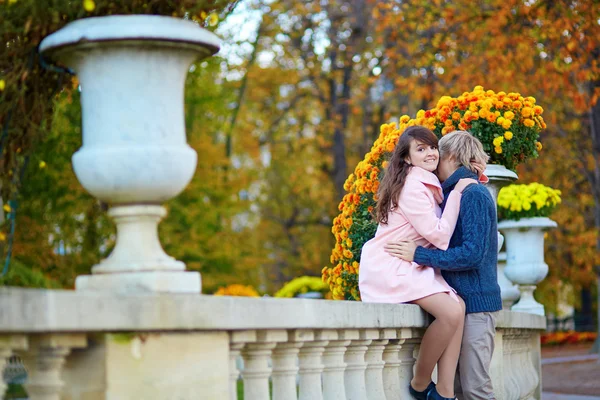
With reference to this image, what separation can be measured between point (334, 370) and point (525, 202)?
20.6ft

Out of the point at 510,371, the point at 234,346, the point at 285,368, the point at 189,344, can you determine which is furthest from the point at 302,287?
the point at 189,344

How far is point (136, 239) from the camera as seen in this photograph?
3.05 m

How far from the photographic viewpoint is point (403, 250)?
4898mm

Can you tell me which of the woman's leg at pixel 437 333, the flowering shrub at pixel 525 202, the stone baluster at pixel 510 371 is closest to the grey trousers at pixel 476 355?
Answer: the woman's leg at pixel 437 333

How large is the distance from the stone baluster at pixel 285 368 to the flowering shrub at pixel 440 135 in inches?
114

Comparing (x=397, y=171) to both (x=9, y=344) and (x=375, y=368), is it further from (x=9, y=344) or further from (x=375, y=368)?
(x=9, y=344)

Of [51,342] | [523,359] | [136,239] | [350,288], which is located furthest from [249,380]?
[523,359]

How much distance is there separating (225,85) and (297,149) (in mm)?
3967

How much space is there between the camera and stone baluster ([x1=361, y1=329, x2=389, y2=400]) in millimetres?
4590

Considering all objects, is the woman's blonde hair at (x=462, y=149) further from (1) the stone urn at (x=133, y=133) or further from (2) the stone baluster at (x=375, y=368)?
(1) the stone urn at (x=133, y=133)

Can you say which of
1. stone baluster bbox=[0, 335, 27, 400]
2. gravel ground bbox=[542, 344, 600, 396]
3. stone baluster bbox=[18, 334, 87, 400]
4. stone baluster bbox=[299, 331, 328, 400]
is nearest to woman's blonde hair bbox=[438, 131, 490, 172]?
stone baluster bbox=[299, 331, 328, 400]

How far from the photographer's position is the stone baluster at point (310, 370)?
4.00m

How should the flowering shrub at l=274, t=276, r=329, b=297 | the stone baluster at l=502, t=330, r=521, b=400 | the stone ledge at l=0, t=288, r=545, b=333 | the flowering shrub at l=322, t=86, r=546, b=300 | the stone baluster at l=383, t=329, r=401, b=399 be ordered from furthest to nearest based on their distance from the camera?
the flowering shrub at l=274, t=276, r=329, b=297
the flowering shrub at l=322, t=86, r=546, b=300
the stone baluster at l=502, t=330, r=521, b=400
the stone baluster at l=383, t=329, r=401, b=399
the stone ledge at l=0, t=288, r=545, b=333

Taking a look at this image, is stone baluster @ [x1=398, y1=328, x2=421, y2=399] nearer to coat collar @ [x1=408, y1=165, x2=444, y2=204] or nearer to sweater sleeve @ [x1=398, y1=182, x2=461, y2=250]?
sweater sleeve @ [x1=398, y1=182, x2=461, y2=250]
